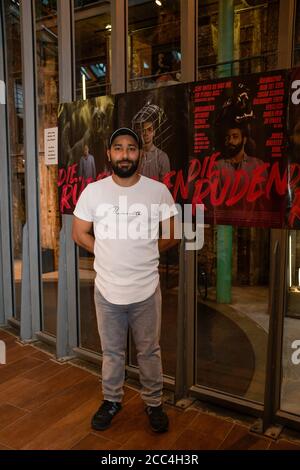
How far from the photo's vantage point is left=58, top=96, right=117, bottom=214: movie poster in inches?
116

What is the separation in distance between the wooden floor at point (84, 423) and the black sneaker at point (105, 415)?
0.04 meters

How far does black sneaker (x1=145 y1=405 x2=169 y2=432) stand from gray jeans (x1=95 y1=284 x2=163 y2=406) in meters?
0.03

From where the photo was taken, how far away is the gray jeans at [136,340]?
2369 millimetres

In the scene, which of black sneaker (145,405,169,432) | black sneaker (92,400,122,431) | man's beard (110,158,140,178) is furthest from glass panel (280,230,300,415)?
man's beard (110,158,140,178)

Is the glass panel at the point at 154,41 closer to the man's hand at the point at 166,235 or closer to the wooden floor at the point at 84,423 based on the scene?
the man's hand at the point at 166,235

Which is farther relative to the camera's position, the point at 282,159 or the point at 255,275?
the point at 255,275

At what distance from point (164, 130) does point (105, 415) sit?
68.7 inches

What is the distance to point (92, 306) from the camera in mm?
4285

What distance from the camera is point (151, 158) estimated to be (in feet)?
8.80

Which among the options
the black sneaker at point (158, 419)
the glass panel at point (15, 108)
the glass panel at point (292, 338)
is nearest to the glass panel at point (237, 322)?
the glass panel at point (292, 338)

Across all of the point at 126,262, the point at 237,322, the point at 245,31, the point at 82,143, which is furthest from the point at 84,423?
the point at 245,31
